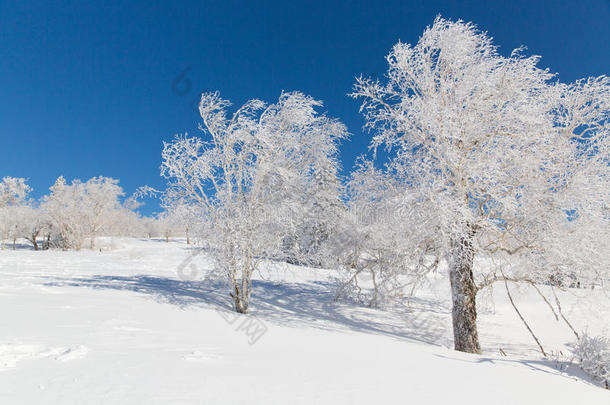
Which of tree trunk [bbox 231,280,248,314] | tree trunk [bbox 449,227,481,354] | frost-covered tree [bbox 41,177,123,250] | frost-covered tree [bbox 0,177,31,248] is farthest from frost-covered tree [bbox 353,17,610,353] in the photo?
frost-covered tree [bbox 0,177,31,248]

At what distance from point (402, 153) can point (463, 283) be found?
11.3ft

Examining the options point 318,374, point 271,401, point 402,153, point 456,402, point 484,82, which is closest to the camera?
point 271,401

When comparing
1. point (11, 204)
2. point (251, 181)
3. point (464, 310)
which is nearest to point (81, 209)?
point (11, 204)

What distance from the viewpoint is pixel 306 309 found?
431 inches

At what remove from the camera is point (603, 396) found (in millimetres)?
3932

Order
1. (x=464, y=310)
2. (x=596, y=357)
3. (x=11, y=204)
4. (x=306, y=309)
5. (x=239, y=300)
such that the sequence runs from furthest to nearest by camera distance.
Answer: (x=11, y=204), (x=306, y=309), (x=239, y=300), (x=464, y=310), (x=596, y=357)

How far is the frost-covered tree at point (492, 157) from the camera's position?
22.7 ft

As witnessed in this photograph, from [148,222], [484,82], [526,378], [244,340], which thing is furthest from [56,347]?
[148,222]

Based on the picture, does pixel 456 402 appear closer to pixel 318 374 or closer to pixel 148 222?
Result: pixel 318 374

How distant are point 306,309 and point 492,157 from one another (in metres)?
7.14

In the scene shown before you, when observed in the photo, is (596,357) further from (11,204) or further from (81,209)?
(11,204)

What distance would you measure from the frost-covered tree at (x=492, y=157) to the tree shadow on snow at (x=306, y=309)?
2.40 m

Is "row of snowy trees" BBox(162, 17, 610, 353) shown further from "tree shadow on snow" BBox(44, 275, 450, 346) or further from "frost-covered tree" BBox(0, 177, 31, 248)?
"frost-covered tree" BBox(0, 177, 31, 248)

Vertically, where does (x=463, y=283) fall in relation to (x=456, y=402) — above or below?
above
